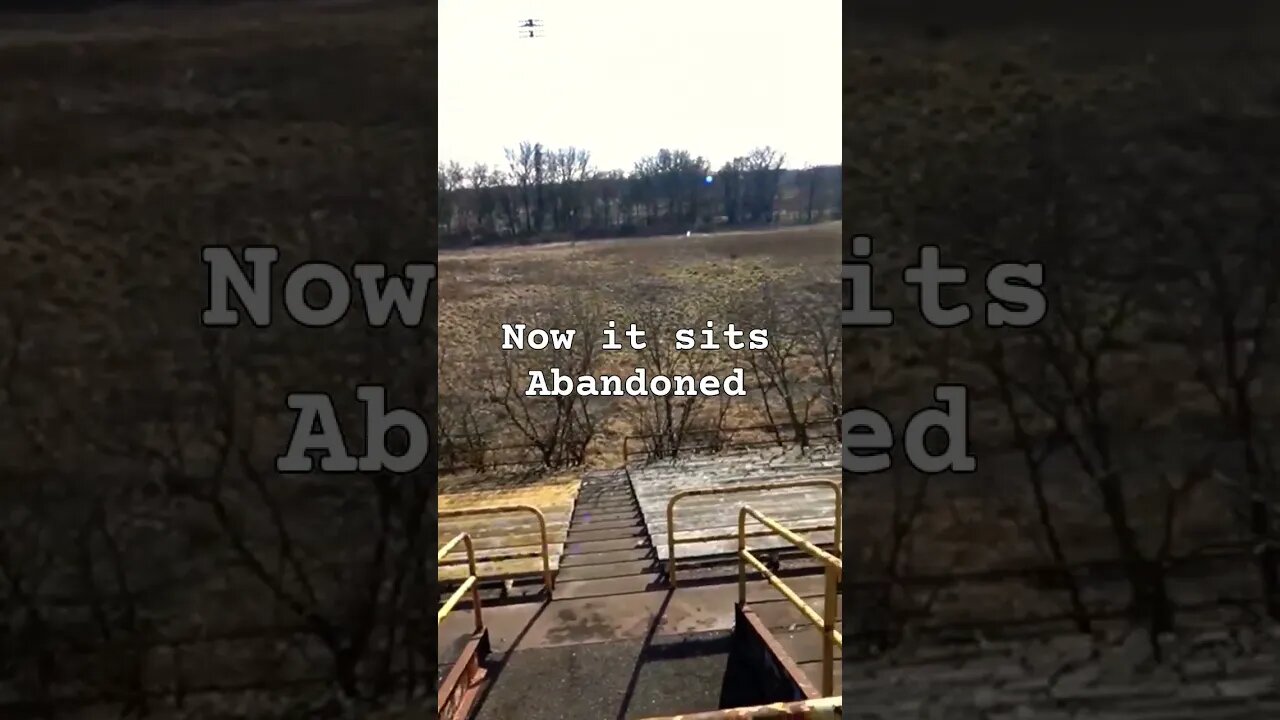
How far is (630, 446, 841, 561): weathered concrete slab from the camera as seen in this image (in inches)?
232

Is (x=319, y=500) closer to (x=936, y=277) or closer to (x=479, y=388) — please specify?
(x=936, y=277)

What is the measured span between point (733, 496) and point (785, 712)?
19.8 feet

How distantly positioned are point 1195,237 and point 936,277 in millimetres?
745

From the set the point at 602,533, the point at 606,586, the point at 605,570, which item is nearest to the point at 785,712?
the point at 606,586

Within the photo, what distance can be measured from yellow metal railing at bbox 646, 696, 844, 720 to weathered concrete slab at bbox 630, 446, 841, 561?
7.85 feet

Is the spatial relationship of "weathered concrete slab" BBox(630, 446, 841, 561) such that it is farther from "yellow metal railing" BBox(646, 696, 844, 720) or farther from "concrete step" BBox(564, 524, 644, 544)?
"yellow metal railing" BBox(646, 696, 844, 720)

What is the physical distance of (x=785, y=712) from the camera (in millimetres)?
2455

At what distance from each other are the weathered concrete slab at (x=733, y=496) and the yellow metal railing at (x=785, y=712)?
7.85 ft

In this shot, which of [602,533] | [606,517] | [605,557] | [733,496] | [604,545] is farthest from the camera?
[733,496]

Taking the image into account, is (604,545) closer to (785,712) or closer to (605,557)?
(605,557)

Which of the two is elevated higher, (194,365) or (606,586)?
(194,365)

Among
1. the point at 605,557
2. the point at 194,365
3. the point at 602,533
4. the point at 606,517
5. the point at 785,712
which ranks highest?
the point at 194,365

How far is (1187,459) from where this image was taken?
2.54 m

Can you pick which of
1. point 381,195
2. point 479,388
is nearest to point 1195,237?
point 381,195
